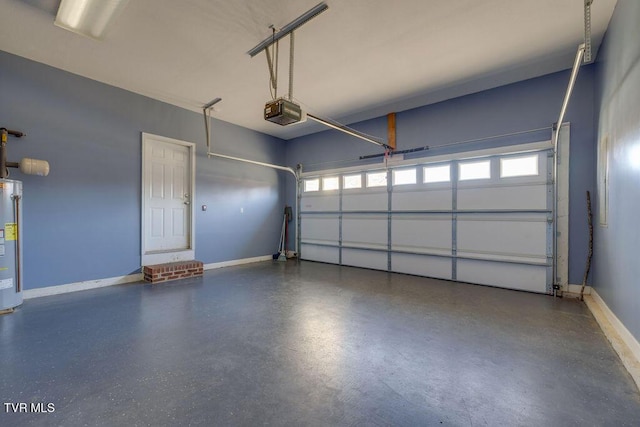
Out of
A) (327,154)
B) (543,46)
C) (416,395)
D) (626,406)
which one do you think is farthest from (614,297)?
(327,154)

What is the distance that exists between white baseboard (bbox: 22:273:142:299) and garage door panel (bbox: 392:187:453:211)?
16.4 feet

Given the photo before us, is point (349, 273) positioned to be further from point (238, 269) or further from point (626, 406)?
point (626, 406)

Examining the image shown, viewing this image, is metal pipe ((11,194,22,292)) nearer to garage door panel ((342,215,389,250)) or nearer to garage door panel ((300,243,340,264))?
garage door panel ((300,243,340,264))

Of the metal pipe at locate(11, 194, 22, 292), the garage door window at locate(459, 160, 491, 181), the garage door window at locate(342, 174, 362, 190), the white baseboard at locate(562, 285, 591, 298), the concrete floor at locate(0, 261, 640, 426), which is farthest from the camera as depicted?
the garage door window at locate(342, 174, 362, 190)

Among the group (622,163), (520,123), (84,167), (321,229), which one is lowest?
(321,229)

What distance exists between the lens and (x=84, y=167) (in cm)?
416

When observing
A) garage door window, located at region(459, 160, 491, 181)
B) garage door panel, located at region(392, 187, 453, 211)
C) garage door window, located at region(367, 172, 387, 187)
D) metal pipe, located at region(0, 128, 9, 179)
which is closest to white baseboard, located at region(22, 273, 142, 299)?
metal pipe, located at region(0, 128, 9, 179)

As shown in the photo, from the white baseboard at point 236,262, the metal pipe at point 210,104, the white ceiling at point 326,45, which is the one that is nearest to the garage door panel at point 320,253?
the white baseboard at point 236,262

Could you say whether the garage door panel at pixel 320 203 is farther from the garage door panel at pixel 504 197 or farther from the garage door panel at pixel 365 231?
the garage door panel at pixel 504 197

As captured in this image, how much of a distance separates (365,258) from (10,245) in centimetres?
545

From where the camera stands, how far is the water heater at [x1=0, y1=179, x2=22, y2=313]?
3.07m

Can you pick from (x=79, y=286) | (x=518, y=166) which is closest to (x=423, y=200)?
(x=518, y=166)

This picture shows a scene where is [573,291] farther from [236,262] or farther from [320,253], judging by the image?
[236,262]

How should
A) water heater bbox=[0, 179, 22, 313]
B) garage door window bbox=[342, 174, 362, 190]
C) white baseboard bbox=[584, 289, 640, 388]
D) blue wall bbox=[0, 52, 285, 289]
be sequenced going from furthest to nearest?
garage door window bbox=[342, 174, 362, 190] < blue wall bbox=[0, 52, 285, 289] < water heater bbox=[0, 179, 22, 313] < white baseboard bbox=[584, 289, 640, 388]
